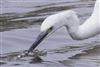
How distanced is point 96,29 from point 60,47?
100 cm

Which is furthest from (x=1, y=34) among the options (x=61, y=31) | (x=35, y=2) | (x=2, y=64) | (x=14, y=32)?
(x=35, y=2)

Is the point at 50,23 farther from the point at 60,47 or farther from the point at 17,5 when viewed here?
the point at 17,5

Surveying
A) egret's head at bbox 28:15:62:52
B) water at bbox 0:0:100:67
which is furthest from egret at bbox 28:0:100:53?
water at bbox 0:0:100:67

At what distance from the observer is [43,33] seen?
8.30m

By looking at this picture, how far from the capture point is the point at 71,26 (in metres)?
8.73

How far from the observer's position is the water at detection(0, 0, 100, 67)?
28.8 ft

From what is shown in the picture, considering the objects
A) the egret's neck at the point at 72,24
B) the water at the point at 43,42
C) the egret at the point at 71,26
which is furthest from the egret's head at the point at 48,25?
the water at the point at 43,42

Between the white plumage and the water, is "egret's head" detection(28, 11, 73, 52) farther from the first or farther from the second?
the water

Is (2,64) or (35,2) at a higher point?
(35,2)

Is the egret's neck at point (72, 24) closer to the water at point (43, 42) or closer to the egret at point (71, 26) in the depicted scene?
the egret at point (71, 26)

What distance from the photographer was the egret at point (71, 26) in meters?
8.30

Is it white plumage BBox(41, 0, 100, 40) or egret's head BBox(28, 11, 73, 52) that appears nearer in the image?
egret's head BBox(28, 11, 73, 52)

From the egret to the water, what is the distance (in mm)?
403

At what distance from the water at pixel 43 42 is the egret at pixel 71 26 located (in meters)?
0.40
